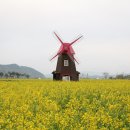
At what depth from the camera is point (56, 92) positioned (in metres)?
24.2

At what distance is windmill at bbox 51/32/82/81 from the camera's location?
49.6m

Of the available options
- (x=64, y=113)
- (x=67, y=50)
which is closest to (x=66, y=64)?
(x=67, y=50)

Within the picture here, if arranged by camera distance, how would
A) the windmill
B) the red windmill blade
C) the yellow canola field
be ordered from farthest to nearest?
the red windmill blade
the windmill
the yellow canola field

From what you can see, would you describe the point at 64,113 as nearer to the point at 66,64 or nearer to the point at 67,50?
the point at 66,64

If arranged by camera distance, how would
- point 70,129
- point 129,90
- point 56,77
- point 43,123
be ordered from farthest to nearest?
point 56,77, point 129,90, point 43,123, point 70,129

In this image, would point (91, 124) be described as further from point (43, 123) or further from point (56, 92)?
point (56, 92)

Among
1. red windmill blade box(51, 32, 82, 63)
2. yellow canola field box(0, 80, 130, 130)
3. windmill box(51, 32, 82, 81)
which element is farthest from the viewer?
red windmill blade box(51, 32, 82, 63)

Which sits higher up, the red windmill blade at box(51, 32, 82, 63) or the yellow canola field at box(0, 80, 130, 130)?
the red windmill blade at box(51, 32, 82, 63)

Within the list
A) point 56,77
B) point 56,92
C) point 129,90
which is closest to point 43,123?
point 56,92

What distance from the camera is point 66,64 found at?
164ft

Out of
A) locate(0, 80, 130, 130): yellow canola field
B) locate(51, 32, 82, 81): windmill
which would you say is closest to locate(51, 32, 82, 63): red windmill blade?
locate(51, 32, 82, 81): windmill

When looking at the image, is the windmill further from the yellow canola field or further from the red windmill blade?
the yellow canola field

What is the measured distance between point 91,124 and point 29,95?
9570 mm

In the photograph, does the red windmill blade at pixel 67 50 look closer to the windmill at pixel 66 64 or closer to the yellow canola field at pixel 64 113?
the windmill at pixel 66 64
